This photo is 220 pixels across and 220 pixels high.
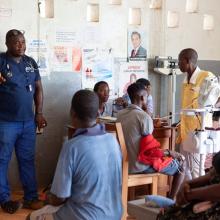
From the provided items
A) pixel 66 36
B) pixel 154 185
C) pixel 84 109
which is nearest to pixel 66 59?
pixel 66 36

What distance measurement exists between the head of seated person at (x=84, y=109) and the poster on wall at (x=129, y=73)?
104 inches

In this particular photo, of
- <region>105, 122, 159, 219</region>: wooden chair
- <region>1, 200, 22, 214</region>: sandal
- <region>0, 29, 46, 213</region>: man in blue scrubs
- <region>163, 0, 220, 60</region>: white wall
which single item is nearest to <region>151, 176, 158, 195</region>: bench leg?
<region>105, 122, 159, 219</region>: wooden chair

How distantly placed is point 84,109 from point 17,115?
1.60 meters

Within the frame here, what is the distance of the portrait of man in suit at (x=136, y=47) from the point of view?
189 inches

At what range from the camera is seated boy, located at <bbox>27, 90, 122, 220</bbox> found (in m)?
1.99

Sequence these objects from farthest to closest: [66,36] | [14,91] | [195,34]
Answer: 1. [195,34]
2. [66,36]
3. [14,91]

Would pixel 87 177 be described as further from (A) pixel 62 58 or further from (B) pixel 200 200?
(A) pixel 62 58

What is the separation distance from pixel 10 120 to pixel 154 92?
2.04 m

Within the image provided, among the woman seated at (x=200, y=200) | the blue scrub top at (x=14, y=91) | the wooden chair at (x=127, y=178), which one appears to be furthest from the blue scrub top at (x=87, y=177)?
the blue scrub top at (x=14, y=91)

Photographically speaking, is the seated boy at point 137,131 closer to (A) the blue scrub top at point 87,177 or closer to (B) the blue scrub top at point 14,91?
(B) the blue scrub top at point 14,91

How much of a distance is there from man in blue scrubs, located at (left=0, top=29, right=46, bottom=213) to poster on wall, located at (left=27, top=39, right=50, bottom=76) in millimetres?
406

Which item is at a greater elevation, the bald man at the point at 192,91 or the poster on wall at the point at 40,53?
the poster on wall at the point at 40,53

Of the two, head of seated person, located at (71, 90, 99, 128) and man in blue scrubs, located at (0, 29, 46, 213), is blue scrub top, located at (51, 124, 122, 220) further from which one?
man in blue scrubs, located at (0, 29, 46, 213)

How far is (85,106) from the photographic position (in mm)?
2100
